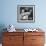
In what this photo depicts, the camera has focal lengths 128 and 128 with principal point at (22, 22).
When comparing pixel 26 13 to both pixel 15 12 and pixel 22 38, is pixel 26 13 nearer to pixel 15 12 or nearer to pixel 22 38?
pixel 15 12

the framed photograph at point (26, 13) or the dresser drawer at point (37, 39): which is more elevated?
the framed photograph at point (26, 13)

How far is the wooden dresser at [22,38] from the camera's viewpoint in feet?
11.9

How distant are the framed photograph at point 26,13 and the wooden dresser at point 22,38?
0.65 m

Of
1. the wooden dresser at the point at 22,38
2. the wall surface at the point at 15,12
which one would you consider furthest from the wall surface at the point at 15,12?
the wooden dresser at the point at 22,38

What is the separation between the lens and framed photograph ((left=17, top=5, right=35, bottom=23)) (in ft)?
13.5

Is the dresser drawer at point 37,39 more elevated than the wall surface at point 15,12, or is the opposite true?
the wall surface at point 15,12

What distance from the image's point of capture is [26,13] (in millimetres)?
4141

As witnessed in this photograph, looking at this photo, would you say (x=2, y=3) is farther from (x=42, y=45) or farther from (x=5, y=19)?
(x=42, y=45)

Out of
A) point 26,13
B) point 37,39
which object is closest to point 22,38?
point 37,39

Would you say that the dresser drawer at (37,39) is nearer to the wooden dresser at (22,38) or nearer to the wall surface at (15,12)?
the wooden dresser at (22,38)

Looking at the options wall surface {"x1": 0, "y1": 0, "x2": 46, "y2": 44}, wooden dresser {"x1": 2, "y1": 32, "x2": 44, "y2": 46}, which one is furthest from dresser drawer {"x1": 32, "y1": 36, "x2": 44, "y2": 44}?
wall surface {"x1": 0, "y1": 0, "x2": 46, "y2": 44}

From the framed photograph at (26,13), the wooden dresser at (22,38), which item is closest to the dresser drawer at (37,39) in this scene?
the wooden dresser at (22,38)

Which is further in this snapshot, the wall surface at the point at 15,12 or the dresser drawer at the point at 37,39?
the wall surface at the point at 15,12

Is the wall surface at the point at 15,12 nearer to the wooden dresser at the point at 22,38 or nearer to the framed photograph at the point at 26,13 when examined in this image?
the framed photograph at the point at 26,13
